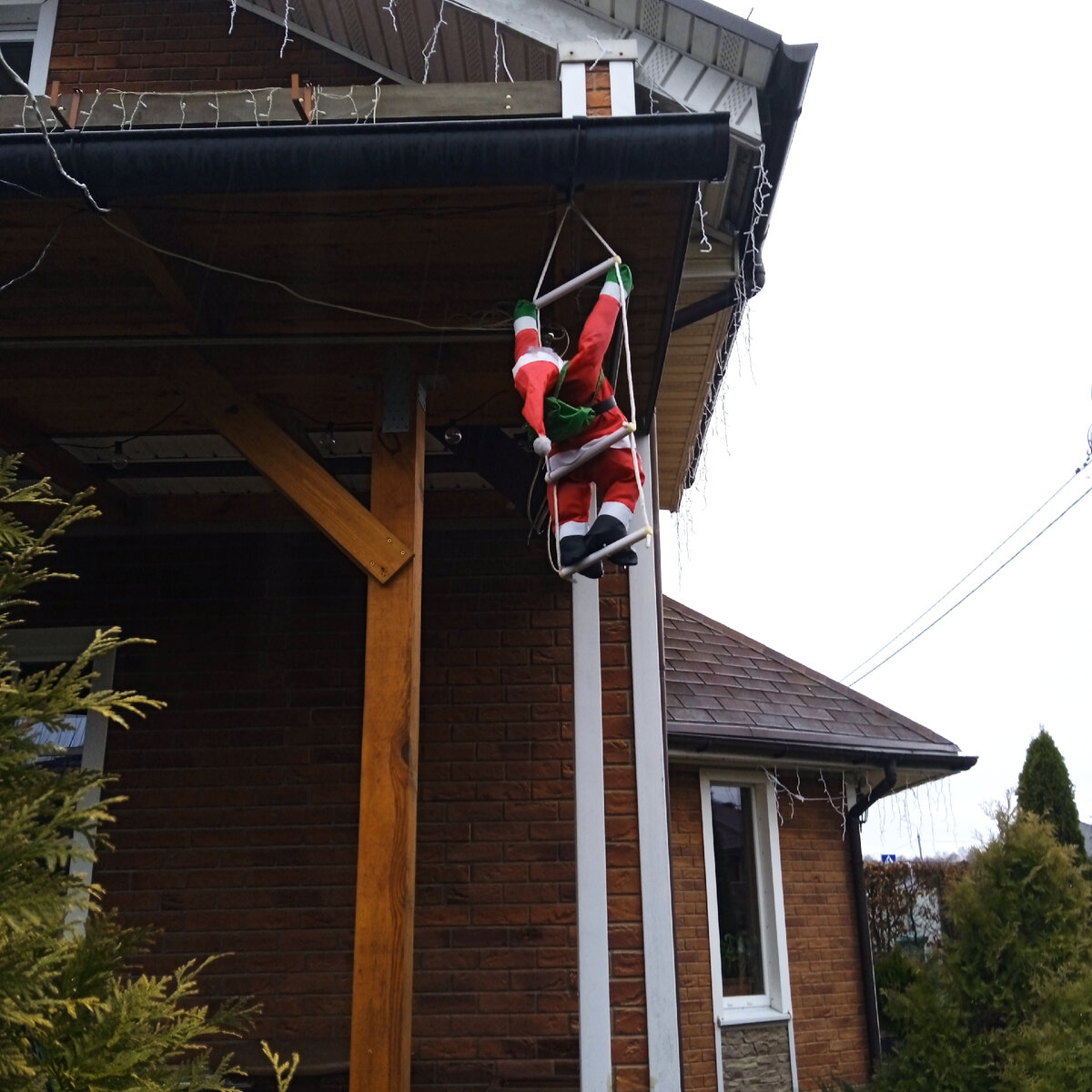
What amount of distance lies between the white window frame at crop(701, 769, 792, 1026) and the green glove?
5.12 m

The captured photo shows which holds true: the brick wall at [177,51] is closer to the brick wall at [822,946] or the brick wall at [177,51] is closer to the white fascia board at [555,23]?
the white fascia board at [555,23]

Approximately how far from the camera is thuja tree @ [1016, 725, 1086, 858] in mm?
10367

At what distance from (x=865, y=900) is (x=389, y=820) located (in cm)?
647

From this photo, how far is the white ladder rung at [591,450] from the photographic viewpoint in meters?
3.10

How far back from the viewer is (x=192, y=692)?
4.86 m

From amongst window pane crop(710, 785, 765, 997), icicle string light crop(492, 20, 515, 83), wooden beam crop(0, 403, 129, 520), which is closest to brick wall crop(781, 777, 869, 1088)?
window pane crop(710, 785, 765, 997)

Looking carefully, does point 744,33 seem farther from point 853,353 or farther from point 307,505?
point 853,353

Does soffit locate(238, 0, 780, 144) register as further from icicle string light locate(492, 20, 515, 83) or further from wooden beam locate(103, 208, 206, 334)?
wooden beam locate(103, 208, 206, 334)

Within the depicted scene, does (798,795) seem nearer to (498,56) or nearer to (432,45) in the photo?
(498,56)

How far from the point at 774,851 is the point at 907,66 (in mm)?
5287

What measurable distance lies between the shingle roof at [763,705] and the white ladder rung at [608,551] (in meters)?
4.05

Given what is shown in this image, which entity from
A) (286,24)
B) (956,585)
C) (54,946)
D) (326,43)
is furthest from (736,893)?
(956,585)

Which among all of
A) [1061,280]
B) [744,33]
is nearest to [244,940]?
[744,33]

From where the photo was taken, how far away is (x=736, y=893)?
780cm
